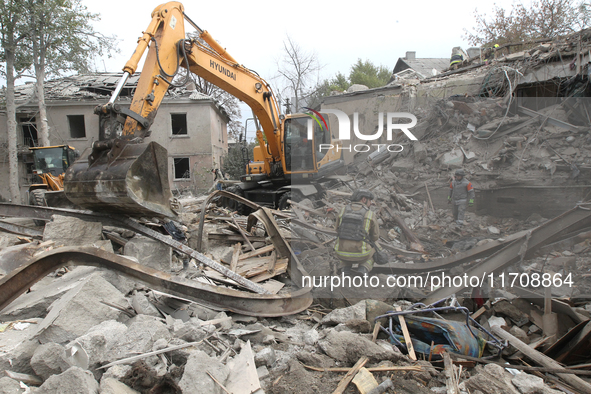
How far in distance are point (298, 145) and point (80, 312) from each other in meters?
6.65

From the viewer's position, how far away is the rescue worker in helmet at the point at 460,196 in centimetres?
435

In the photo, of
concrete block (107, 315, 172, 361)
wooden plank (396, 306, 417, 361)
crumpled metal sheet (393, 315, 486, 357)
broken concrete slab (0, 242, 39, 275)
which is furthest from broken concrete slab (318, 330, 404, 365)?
broken concrete slab (0, 242, 39, 275)

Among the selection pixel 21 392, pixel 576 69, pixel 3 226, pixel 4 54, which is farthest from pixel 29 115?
pixel 576 69

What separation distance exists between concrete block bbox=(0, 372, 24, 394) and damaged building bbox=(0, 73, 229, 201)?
18980 millimetres

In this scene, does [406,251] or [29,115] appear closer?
[406,251]

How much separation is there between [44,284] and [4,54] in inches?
676

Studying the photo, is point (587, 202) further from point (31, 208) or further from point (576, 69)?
point (31, 208)

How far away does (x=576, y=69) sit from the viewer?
598 centimetres

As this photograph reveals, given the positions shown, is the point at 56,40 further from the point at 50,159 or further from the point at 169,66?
the point at 169,66

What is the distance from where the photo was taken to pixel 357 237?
438 cm

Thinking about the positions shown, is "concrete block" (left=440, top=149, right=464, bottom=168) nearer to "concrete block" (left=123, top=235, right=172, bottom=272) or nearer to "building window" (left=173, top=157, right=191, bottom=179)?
"concrete block" (left=123, top=235, right=172, bottom=272)

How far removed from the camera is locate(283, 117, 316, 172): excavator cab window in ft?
27.8

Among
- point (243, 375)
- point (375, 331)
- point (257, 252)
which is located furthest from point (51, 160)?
point (375, 331)

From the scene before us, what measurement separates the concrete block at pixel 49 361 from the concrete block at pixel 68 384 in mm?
314
